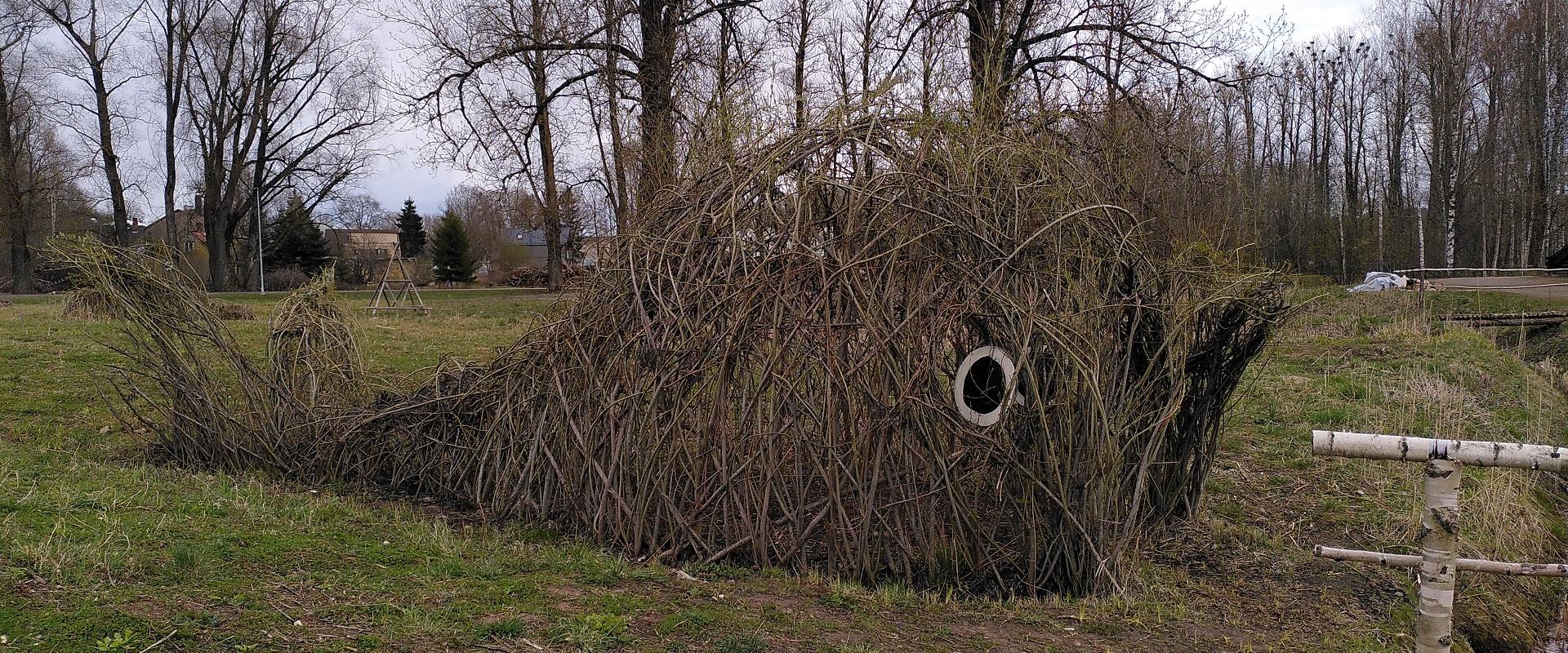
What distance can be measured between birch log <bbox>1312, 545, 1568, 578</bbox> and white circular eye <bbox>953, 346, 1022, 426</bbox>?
155 cm

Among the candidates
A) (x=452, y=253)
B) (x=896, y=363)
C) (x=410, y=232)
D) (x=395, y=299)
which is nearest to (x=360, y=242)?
(x=410, y=232)

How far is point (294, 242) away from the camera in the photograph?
143 feet

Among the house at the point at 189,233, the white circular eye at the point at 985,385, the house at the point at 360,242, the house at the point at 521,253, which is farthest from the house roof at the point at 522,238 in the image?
the white circular eye at the point at 985,385

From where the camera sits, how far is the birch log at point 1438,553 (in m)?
3.32

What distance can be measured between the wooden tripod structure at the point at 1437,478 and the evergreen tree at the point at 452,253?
45813 millimetres

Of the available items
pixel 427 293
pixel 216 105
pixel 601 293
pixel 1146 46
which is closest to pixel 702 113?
pixel 601 293

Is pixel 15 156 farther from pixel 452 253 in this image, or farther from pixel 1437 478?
pixel 1437 478

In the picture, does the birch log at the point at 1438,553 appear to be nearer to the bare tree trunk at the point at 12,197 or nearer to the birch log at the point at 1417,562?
the birch log at the point at 1417,562

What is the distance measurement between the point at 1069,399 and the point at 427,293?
2636 centimetres

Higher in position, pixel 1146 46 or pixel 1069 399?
pixel 1146 46

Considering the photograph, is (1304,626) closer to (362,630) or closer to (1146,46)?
(362,630)

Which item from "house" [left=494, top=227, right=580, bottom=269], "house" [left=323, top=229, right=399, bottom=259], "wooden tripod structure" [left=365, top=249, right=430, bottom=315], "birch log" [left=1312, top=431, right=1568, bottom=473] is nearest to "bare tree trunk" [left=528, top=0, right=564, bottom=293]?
"wooden tripod structure" [left=365, top=249, right=430, bottom=315]

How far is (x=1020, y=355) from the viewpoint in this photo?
4602 millimetres

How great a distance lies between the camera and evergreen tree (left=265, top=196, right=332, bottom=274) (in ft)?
139
